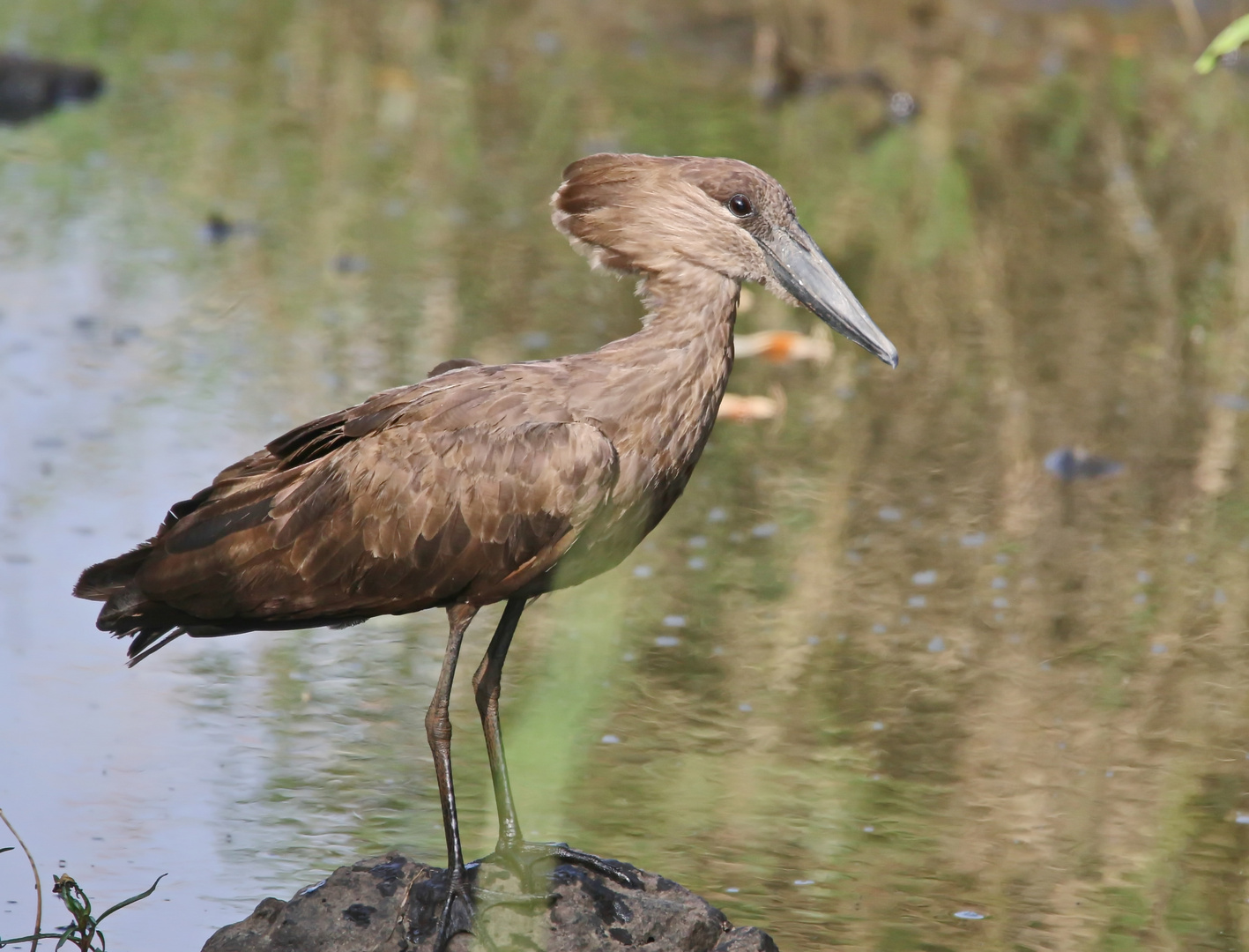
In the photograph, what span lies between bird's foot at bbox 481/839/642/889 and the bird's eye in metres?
1.40

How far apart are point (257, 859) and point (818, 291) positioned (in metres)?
1.82

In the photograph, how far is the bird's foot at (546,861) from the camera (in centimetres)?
412

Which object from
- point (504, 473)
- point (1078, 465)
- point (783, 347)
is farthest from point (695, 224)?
point (783, 347)

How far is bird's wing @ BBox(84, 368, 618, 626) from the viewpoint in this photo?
399 cm

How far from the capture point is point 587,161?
14.1ft

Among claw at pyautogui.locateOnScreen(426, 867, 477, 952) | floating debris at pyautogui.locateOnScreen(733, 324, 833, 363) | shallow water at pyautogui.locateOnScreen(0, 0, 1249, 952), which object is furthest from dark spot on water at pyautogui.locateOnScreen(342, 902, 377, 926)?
floating debris at pyautogui.locateOnScreen(733, 324, 833, 363)

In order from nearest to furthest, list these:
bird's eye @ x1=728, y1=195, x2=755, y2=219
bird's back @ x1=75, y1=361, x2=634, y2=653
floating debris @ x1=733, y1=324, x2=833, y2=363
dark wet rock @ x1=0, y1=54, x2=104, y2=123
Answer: bird's back @ x1=75, y1=361, x2=634, y2=653
bird's eye @ x1=728, y1=195, x2=755, y2=219
floating debris @ x1=733, y1=324, x2=833, y2=363
dark wet rock @ x1=0, y1=54, x2=104, y2=123

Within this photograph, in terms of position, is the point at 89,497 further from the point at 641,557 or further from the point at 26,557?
the point at 641,557

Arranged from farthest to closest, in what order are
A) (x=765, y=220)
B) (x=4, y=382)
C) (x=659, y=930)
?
(x=4, y=382) < (x=765, y=220) < (x=659, y=930)

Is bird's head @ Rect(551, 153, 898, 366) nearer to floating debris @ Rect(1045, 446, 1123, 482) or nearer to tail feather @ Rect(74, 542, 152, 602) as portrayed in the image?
tail feather @ Rect(74, 542, 152, 602)

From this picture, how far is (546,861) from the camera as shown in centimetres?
417

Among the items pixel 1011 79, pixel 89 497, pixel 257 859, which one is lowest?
pixel 257 859

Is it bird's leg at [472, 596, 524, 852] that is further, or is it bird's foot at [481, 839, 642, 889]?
bird's leg at [472, 596, 524, 852]

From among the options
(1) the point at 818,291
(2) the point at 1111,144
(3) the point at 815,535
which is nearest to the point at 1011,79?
(2) the point at 1111,144
